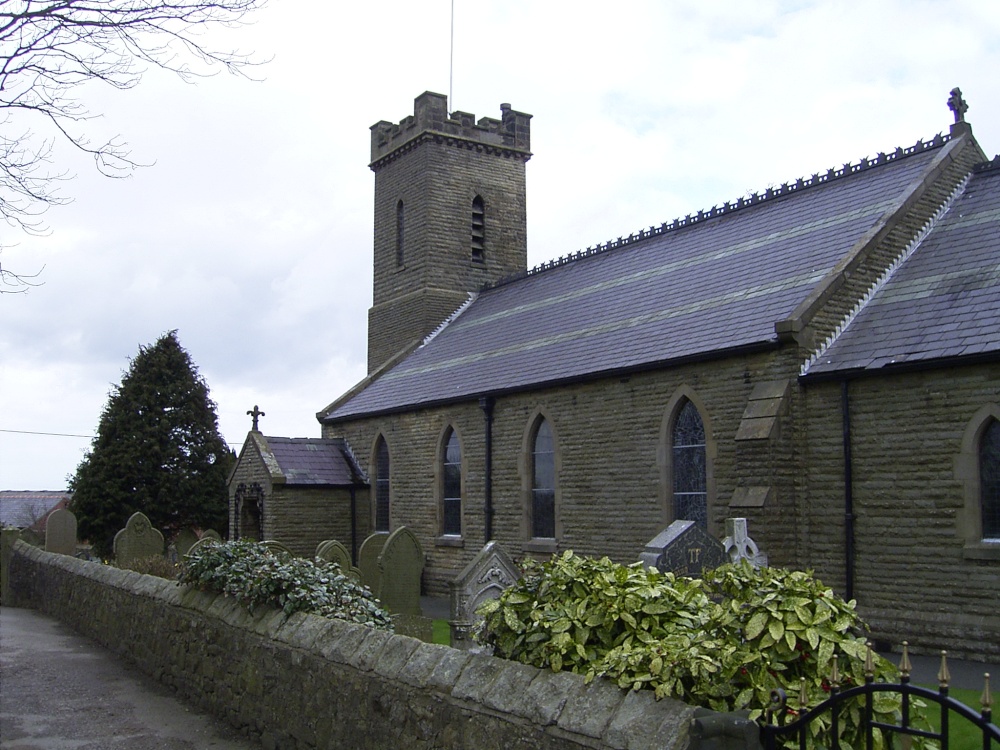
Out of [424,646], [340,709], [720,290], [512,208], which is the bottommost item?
[340,709]

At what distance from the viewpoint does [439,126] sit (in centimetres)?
3133

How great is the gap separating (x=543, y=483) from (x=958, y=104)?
1079cm

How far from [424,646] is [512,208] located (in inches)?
1071

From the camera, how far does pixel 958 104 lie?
1798 cm

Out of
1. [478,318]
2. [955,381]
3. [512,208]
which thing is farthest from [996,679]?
[512,208]

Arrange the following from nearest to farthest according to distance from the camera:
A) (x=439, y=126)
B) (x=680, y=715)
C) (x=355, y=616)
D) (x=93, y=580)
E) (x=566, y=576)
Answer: (x=680, y=715) → (x=566, y=576) → (x=355, y=616) → (x=93, y=580) → (x=439, y=126)

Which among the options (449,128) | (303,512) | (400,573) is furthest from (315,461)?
(400,573)

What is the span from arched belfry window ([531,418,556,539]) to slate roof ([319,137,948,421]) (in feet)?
3.88

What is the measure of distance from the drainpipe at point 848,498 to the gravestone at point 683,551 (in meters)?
3.41

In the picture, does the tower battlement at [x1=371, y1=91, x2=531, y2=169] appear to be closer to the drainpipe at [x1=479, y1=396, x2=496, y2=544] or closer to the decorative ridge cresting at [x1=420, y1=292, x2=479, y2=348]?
the decorative ridge cresting at [x1=420, y1=292, x2=479, y2=348]

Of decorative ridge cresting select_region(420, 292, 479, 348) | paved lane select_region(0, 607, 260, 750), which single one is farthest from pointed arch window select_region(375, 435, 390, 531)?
paved lane select_region(0, 607, 260, 750)

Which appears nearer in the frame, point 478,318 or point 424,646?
point 424,646

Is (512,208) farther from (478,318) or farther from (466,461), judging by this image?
(466,461)

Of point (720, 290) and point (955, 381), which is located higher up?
point (720, 290)
